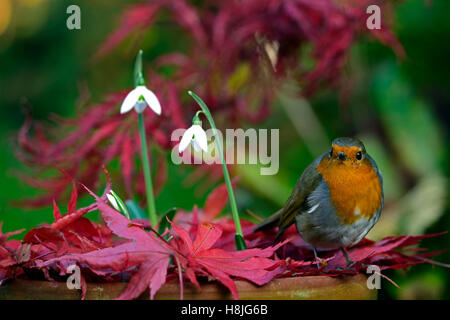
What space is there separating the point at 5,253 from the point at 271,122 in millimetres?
1196

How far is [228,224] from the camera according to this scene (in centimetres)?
76

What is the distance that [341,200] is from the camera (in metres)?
0.65

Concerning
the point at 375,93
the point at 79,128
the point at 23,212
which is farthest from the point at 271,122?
the point at 79,128

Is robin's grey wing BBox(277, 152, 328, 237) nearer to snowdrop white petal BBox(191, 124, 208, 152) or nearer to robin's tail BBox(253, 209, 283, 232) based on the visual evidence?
robin's tail BBox(253, 209, 283, 232)

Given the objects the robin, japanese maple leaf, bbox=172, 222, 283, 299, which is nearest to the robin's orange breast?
the robin

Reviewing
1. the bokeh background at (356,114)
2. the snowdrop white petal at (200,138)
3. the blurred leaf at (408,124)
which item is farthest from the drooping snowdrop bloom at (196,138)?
the blurred leaf at (408,124)

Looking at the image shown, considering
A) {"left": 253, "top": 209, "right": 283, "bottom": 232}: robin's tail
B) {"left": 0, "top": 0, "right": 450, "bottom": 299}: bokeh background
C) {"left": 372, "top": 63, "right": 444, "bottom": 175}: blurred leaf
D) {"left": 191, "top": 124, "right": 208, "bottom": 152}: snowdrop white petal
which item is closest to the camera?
{"left": 191, "top": 124, "right": 208, "bottom": 152}: snowdrop white petal

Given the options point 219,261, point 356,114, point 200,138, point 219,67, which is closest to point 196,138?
point 200,138

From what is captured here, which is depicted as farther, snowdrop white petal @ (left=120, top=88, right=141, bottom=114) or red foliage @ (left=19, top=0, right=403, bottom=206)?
red foliage @ (left=19, top=0, right=403, bottom=206)

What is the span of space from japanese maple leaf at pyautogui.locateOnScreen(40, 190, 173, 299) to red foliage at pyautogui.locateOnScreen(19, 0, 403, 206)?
34cm

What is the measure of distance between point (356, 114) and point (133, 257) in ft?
3.97

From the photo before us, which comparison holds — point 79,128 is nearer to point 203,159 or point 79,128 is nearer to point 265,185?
point 203,159

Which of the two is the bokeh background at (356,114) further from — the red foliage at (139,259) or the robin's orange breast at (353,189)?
the red foliage at (139,259)

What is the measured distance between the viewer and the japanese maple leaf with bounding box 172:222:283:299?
525 millimetres
